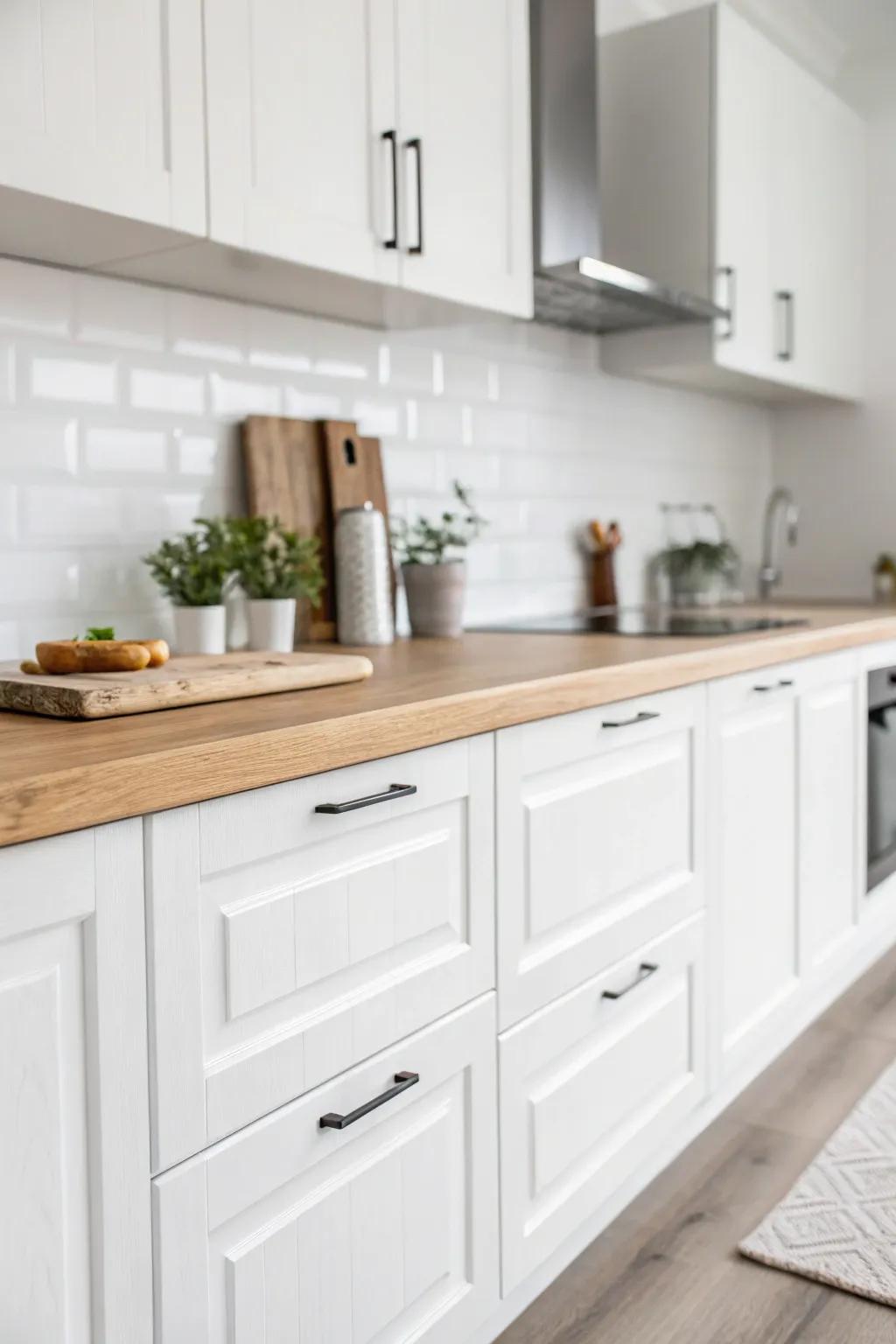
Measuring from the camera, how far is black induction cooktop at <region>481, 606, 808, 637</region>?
2459 millimetres

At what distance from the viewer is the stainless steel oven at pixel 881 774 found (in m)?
2.92

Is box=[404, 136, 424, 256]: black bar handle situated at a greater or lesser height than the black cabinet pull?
greater

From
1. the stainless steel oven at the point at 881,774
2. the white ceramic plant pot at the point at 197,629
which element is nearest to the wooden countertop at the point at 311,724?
the white ceramic plant pot at the point at 197,629

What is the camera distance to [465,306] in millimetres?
2127

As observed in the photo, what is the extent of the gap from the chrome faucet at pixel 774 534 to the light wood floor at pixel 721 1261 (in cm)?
186

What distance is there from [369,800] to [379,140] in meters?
1.15

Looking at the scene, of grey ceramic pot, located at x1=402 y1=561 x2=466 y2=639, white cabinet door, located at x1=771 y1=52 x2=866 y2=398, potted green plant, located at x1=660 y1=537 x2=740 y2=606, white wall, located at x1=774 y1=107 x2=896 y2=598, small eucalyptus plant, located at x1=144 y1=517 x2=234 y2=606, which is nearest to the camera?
small eucalyptus plant, located at x1=144 y1=517 x2=234 y2=606

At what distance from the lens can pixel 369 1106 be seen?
4.26ft

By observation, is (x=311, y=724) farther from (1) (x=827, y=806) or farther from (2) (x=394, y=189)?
(1) (x=827, y=806)

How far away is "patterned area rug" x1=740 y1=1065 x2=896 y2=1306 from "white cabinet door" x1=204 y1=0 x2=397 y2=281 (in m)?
1.59

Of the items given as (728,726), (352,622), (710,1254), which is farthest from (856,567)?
(710,1254)

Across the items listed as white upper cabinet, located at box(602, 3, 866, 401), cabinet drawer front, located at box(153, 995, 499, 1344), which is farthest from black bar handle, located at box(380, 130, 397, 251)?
white upper cabinet, located at box(602, 3, 866, 401)

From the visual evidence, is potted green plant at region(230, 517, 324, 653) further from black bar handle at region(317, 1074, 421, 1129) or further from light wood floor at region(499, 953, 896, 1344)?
light wood floor at region(499, 953, 896, 1344)

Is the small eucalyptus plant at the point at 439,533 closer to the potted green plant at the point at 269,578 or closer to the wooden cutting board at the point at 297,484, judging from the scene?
the wooden cutting board at the point at 297,484
